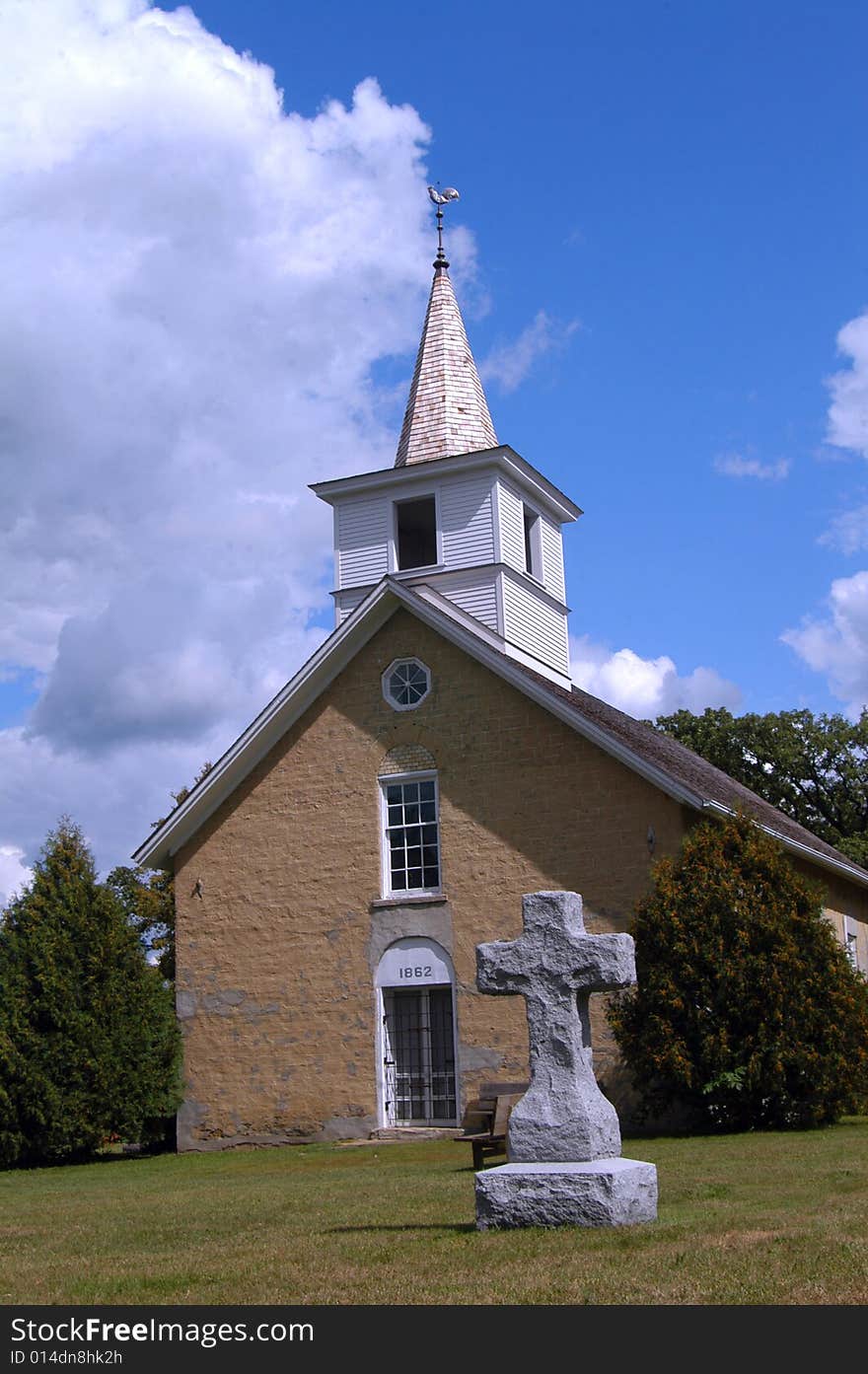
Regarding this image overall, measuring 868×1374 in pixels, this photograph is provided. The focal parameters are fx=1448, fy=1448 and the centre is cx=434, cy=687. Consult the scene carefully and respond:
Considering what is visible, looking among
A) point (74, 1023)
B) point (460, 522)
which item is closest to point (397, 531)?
point (460, 522)

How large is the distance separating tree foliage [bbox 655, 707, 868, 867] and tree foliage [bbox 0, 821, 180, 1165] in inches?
1045

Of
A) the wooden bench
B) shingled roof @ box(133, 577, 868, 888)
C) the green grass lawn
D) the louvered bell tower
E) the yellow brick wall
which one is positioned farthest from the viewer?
the louvered bell tower

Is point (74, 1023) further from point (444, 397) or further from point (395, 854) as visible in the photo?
point (444, 397)

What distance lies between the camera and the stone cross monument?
9258mm

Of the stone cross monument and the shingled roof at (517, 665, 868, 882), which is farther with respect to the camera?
the shingled roof at (517, 665, 868, 882)

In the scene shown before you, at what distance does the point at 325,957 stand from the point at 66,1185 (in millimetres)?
6738

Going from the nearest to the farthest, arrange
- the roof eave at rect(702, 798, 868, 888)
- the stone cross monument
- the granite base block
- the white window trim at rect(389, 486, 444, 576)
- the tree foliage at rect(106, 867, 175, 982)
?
the granite base block
the stone cross monument
the roof eave at rect(702, 798, 868, 888)
the white window trim at rect(389, 486, 444, 576)
the tree foliage at rect(106, 867, 175, 982)

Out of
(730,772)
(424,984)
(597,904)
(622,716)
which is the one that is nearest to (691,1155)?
(597,904)

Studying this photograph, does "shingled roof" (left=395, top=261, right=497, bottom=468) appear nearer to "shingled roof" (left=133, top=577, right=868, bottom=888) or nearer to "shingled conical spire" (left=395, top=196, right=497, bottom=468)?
"shingled conical spire" (left=395, top=196, right=497, bottom=468)

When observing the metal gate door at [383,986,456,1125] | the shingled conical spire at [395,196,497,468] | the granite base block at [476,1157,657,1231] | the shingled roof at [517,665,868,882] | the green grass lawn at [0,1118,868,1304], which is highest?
the shingled conical spire at [395,196,497,468]

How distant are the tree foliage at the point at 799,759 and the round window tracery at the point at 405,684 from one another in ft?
77.4

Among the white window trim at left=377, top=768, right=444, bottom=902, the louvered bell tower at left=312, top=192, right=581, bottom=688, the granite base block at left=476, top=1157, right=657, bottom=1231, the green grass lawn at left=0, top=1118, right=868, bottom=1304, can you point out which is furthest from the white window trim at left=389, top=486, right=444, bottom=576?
the granite base block at left=476, top=1157, right=657, bottom=1231

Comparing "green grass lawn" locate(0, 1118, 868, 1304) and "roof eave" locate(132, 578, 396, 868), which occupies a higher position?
"roof eave" locate(132, 578, 396, 868)

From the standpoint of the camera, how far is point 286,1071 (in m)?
23.2
